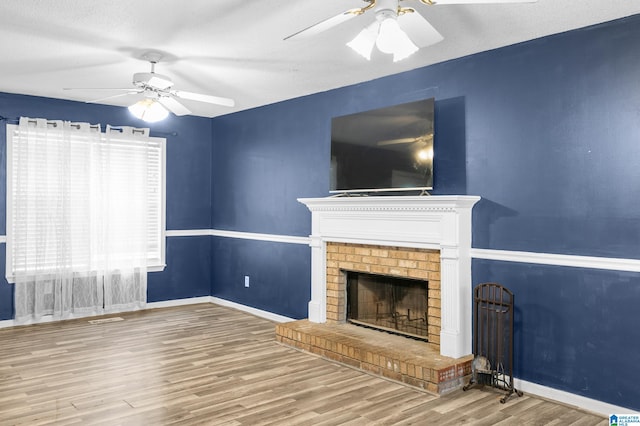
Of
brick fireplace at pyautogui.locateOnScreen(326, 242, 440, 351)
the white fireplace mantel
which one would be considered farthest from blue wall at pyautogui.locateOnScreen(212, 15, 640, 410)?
brick fireplace at pyautogui.locateOnScreen(326, 242, 440, 351)

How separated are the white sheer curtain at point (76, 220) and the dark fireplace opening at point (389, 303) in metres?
2.83

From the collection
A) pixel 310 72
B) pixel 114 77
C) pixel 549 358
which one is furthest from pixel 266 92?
pixel 549 358

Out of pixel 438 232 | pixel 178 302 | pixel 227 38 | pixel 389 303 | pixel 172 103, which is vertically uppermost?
pixel 227 38

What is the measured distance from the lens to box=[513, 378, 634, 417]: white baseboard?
325cm

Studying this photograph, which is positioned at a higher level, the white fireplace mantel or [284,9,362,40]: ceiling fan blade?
[284,9,362,40]: ceiling fan blade

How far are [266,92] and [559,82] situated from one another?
2.90m

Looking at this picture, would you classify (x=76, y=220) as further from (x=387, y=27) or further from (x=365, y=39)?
(x=387, y=27)

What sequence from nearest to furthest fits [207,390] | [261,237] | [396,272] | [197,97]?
[207,390], [197,97], [396,272], [261,237]

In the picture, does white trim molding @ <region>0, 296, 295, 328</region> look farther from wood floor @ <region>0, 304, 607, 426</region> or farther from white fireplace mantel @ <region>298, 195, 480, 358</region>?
white fireplace mantel @ <region>298, 195, 480, 358</region>

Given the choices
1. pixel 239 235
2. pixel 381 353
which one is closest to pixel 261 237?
pixel 239 235

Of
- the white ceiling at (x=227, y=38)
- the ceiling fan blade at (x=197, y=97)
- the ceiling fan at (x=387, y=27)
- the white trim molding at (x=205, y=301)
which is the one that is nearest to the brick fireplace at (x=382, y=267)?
the white trim molding at (x=205, y=301)

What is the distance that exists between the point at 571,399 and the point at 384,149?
236cm

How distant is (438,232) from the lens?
4.00 m

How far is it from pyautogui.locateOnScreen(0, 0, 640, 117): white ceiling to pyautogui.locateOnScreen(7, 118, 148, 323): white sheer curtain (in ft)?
2.63
